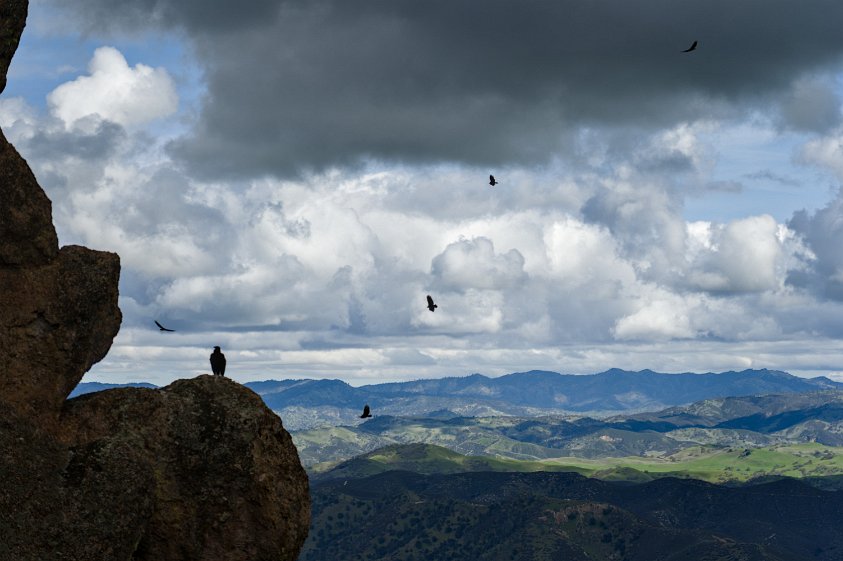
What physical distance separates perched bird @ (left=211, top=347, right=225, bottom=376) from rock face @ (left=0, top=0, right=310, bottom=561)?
582 cm

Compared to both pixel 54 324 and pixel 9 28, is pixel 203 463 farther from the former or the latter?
pixel 9 28

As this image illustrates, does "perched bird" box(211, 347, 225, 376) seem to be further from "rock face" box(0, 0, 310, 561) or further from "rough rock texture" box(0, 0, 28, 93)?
"rough rock texture" box(0, 0, 28, 93)

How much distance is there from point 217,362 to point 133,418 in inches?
362

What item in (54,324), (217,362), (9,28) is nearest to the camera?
(54,324)

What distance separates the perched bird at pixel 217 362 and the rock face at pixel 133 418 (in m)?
5.82

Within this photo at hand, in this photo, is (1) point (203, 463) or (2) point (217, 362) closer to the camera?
(1) point (203, 463)

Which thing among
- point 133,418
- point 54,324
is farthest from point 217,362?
point 54,324

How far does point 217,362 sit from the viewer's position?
62.1 m

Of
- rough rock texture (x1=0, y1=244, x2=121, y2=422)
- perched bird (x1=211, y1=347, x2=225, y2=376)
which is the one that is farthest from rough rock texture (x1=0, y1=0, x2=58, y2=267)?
perched bird (x1=211, y1=347, x2=225, y2=376)

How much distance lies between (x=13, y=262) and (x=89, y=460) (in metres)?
12.5

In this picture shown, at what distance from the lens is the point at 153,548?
5253 centimetres

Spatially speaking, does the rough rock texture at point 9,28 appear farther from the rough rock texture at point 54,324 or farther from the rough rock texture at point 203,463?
the rough rock texture at point 203,463

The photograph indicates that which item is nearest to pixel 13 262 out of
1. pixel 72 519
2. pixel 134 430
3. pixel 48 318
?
pixel 48 318

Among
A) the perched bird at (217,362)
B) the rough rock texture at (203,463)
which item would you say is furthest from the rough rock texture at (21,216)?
the perched bird at (217,362)
